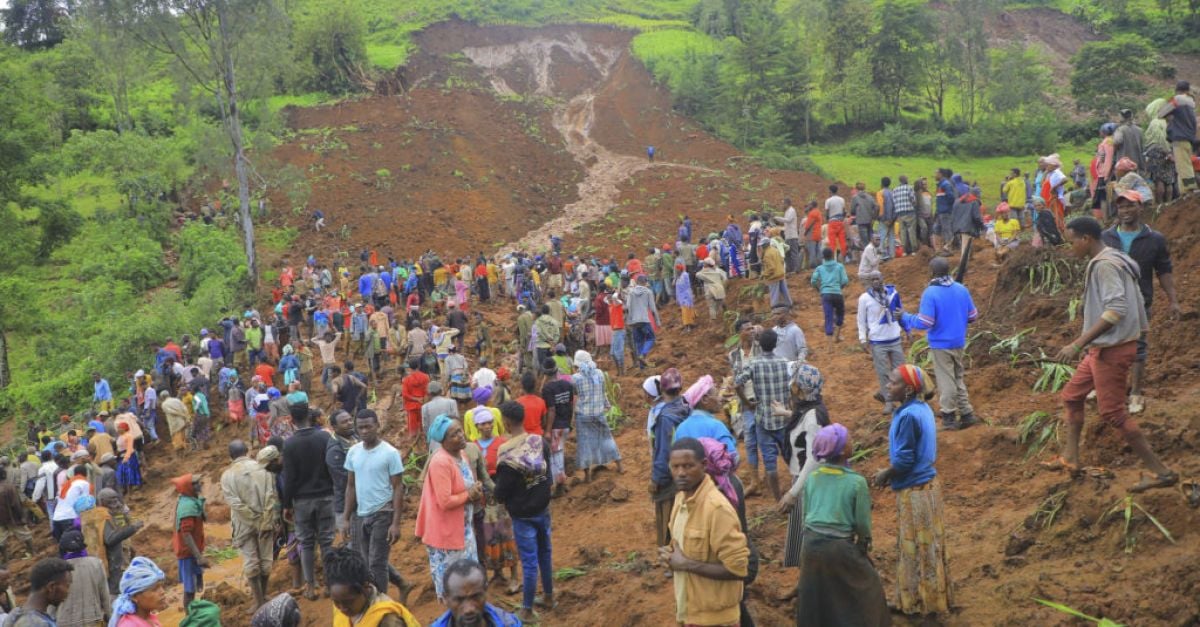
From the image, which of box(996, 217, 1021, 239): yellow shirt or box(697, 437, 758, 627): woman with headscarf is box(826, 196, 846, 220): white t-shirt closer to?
box(996, 217, 1021, 239): yellow shirt

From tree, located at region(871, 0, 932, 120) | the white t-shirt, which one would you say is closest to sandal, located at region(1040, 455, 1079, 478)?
the white t-shirt

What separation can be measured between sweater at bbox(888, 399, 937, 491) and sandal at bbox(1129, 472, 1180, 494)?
5.69 feet

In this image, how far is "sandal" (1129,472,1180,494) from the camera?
5539 millimetres

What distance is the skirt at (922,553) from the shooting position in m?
5.05

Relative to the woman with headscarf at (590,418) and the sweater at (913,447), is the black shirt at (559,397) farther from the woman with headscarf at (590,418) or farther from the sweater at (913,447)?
the sweater at (913,447)

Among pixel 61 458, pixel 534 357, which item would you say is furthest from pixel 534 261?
pixel 61 458

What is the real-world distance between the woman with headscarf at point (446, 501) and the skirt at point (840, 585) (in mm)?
2477

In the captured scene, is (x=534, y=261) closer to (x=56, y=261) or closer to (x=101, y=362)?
(x=101, y=362)

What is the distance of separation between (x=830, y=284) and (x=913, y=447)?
7.09m

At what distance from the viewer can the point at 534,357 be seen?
45.6 ft

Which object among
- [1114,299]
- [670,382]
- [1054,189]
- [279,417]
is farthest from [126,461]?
Answer: [1054,189]

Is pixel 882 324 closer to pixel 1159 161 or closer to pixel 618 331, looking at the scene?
pixel 1159 161

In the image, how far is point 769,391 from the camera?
7.21 meters

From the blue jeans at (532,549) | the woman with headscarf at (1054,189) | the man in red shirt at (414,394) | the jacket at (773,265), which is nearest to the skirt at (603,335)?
the jacket at (773,265)
